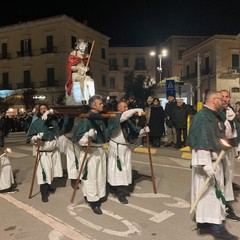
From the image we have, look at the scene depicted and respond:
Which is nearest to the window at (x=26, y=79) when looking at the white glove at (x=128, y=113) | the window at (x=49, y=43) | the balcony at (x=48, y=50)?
the balcony at (x=48, y=50)

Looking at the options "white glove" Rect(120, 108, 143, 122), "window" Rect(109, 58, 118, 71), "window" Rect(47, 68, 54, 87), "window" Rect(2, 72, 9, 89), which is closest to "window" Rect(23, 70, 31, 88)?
"window" Rect(2, 72, 9, 89)

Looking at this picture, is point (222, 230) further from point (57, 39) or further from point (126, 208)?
point (57, 39)

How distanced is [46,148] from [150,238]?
272 cm

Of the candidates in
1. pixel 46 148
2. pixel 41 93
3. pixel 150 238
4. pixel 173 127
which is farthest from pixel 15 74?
pixel 150 238

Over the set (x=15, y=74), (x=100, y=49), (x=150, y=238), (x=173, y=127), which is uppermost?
(x=100, y=49)

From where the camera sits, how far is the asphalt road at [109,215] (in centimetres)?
445

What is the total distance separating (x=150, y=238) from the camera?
4.27 m

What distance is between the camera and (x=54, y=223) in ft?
16.0

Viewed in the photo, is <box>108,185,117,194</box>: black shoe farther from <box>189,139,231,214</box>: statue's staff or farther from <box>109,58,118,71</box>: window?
<box>109,58,118,71</box>: window

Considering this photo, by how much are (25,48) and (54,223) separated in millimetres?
36548

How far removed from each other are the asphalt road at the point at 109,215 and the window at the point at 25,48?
33163mm

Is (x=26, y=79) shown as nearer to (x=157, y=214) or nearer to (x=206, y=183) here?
(x=157, y=214)

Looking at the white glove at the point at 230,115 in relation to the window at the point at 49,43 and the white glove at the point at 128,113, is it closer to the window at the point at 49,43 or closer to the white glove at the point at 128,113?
the white glove at the point at 128,113

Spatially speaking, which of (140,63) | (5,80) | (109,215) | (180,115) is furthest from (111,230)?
(140,63)
